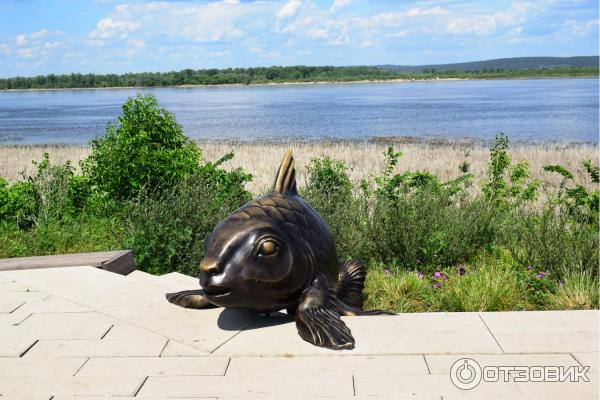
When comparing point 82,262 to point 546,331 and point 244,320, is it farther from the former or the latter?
point 546,331

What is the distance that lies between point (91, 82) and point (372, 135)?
10268 centimetres

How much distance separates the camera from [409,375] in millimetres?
4203

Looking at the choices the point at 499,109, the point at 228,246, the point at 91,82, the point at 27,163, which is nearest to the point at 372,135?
the point at 27,163

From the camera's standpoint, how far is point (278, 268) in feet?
16.1

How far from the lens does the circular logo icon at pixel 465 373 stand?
13.4ft

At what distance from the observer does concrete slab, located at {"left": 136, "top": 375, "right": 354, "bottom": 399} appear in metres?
4.01

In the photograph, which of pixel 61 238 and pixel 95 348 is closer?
pixel 95 348

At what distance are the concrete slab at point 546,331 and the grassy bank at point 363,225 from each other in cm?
83

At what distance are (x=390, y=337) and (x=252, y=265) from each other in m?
1.17

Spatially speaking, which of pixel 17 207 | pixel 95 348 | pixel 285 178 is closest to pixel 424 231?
pixel 285 178

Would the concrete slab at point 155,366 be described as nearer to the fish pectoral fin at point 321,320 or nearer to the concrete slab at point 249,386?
the concrete slab at point 249,386

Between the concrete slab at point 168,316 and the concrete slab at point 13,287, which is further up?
the concrete slab at point 13,287

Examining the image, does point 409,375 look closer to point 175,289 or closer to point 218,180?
point 175,289

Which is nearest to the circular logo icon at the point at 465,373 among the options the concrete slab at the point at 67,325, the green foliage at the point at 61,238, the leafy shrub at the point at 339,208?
the concrete slab at the point at 67,325
